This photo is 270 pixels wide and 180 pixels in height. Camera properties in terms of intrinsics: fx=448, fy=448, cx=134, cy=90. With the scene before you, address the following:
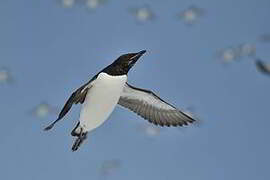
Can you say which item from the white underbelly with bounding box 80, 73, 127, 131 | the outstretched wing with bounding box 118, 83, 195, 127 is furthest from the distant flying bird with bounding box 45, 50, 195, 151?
the outstretched wing with bounding box 118, 83, 195, 127

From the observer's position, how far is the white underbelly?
2.28 meters

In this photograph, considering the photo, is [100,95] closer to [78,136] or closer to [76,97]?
[76,97]

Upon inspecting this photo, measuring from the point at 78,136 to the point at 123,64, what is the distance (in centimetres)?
48

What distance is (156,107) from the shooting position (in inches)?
110

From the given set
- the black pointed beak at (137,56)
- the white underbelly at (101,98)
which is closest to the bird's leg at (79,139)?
the white underbelly at (101,98)

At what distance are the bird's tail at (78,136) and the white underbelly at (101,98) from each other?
0.34 ft

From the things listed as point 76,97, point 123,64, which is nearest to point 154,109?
point 123,64

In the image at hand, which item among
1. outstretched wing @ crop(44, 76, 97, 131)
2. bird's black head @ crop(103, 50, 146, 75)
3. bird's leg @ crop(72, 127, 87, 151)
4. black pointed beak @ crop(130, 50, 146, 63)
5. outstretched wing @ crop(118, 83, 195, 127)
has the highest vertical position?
black pointed beak @ crop(130, 50, 146, 63)

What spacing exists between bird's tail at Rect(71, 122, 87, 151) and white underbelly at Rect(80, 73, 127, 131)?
0.10 metres

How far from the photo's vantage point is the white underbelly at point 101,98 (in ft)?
7.47

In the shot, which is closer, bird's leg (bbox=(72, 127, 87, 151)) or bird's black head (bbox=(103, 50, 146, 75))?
bird's black head (bbox=(103, 50, 146, 75))

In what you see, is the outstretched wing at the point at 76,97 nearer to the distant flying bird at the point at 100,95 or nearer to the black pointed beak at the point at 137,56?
the distant flying bird at the point at 100,95

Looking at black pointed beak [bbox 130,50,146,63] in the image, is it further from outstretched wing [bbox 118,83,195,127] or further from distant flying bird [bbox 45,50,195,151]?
outstretched wing [bbox 118,83,195,127]

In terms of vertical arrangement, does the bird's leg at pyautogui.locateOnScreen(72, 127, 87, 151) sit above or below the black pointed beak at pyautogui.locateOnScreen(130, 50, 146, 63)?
below
